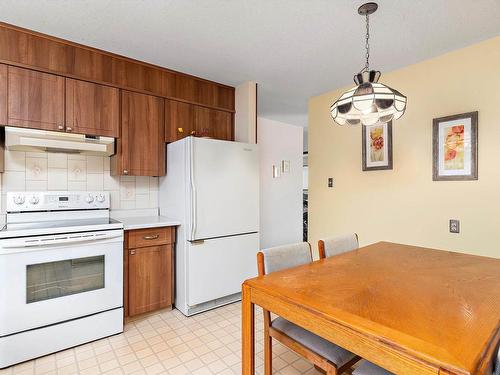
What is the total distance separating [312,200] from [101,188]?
7.93 feet

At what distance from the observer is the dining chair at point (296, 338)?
1225 millimetres

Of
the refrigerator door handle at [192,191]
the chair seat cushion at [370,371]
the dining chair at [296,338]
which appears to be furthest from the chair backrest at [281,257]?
the refrigerator door handle at [192,191]

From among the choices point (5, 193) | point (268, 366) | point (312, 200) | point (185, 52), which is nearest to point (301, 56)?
point (185, 52)

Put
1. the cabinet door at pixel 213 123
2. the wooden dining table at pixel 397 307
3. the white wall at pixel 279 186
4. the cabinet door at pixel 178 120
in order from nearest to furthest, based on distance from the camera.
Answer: the wooden dining table at pixel 397 307, the cabinet door at pixel 178 120, the cabinet door at pixel 213 123, the white wall at pixel 279 186

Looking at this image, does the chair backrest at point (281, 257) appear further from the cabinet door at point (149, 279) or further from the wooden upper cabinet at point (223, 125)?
the wooden upper cabinet at point (223, 125)

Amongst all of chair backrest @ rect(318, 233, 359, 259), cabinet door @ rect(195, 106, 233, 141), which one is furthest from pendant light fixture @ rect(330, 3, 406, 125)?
cabinet door @ rect(195, 106, 233, 141)

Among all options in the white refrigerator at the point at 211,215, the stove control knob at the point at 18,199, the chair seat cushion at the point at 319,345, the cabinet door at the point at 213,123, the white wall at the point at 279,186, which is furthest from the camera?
the white wall at the point at 279,186

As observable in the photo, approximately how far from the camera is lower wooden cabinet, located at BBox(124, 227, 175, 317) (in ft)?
7.83

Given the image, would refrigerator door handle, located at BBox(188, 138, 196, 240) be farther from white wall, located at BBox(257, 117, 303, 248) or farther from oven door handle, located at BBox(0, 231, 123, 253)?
white wall, located at BBox(257, 117, 303, 248)

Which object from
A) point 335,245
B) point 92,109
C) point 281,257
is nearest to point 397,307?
point 281,257

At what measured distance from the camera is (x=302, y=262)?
173 cm

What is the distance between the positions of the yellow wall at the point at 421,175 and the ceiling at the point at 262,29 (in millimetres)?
207

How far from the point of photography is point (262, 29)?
6.85 feet

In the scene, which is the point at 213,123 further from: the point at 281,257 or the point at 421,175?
the point at 421,175
